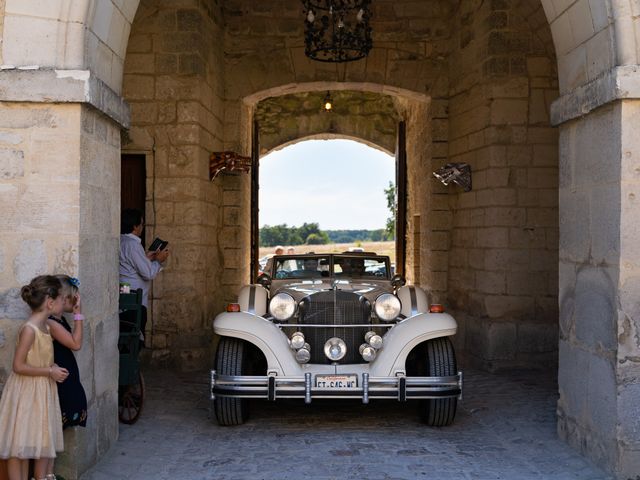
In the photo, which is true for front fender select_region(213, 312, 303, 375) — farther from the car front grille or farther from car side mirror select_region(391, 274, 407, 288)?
car side mirror select_region(391, 274, 407, 288)

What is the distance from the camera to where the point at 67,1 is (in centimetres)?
366

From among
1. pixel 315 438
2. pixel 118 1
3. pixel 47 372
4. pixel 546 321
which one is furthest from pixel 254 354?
pixel 546 321

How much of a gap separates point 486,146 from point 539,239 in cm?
118

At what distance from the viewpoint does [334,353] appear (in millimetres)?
4953

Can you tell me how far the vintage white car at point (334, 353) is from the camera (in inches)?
186

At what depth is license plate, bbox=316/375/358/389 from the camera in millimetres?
4703

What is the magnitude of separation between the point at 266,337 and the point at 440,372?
129 cm

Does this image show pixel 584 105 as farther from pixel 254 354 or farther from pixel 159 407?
pixel 159 407

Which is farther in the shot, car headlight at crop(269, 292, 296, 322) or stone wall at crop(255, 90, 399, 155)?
stone wall at crop(255, 90, 399, 155)

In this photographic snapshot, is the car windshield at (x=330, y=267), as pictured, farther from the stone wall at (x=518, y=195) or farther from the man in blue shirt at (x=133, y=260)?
the stone wall at (x=518, y=195)

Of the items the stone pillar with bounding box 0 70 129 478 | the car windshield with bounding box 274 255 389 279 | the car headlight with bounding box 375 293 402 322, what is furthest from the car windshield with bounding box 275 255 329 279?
the stone pillar with bounding box 0 70 129 478

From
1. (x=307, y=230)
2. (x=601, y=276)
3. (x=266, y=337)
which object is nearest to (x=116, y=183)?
(x=266, y=337)

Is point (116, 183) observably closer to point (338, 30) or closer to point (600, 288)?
point (600, 288)

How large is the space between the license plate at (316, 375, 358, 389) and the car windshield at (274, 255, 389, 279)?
1598 mm
